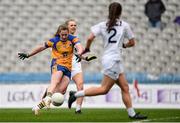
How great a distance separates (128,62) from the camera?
23812 millimetres

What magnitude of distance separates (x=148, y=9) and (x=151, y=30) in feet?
3.04

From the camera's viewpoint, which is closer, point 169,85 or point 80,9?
point 169,85

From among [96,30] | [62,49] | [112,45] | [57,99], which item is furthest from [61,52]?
[96,30]

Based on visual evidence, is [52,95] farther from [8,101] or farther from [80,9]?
[80,9]

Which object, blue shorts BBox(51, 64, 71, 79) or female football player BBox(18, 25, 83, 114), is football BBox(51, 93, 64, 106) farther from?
blue shorts BBox(51, 64, 71, 79)

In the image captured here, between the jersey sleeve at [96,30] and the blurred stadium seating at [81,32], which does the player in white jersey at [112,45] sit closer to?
the jersey sleeve at [96,30]

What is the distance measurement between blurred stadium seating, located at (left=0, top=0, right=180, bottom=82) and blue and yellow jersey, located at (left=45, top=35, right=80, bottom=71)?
35.3 feet

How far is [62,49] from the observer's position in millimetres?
12453

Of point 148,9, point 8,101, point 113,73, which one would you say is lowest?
point 8,101

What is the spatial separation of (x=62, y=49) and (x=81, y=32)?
41.3ft

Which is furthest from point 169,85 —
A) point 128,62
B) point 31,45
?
point 31,45

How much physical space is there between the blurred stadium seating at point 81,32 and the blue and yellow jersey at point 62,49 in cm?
1077

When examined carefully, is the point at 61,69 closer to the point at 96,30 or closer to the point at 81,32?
the point at 96,30

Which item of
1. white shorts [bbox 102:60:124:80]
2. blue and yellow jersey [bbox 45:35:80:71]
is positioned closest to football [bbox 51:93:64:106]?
blue and yellow jersey [bbox 45:35:80:71]
